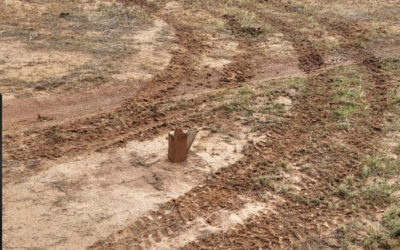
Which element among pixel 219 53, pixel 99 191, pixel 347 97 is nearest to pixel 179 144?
pixel 99 191

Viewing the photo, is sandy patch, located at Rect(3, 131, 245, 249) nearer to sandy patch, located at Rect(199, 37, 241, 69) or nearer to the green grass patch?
the green grass patch

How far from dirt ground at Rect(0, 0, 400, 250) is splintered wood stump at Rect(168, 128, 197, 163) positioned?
0.13 metres

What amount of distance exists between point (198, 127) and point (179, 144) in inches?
37.7

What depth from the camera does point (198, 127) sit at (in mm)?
6938

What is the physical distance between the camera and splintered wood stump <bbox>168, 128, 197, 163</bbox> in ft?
19.6

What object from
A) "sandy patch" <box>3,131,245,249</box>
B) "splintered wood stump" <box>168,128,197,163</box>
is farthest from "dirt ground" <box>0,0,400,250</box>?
"splintered wood stump" <box>168,128,197,163</box>

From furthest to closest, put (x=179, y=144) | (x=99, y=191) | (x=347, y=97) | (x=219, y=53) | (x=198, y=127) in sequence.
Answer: (x=219, y=53) < (x=347, y=97) < (x=198, y=127) < (x=179, y=144) < (x=99, y=191)

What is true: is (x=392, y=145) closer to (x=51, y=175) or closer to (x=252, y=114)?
(x=252, y=114)

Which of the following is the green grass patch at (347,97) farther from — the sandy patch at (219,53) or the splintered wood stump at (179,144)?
the splintered wood stump at (179,144)

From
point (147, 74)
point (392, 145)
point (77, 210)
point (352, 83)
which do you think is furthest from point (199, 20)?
point (77, 210)

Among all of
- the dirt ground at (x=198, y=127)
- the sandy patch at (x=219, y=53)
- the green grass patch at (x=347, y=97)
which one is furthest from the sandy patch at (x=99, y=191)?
the sandy patch at (x=219, y=53)

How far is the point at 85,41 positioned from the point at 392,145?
16.6 feet

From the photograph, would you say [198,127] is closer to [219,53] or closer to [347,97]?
[347,97]

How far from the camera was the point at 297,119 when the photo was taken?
7211 millimetres
